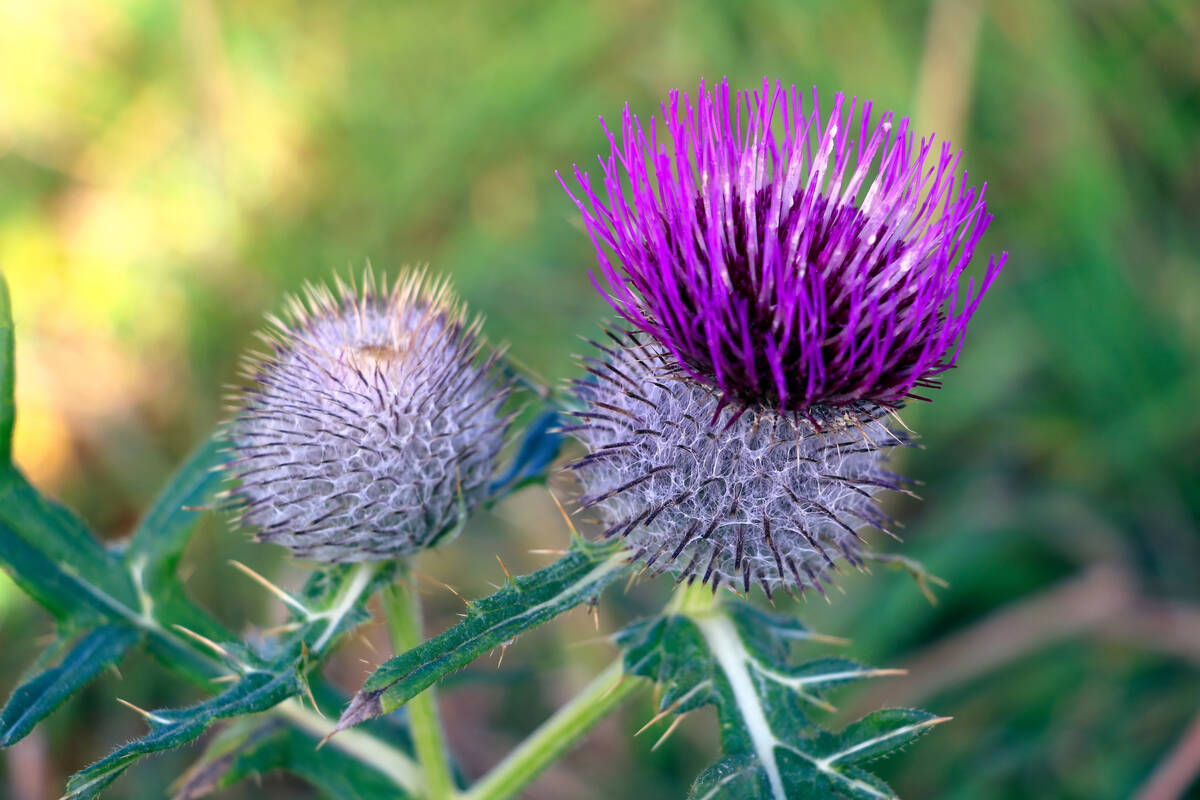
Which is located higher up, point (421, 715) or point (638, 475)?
point (638, 475)

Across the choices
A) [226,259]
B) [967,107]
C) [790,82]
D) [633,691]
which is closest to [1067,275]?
[967,107]

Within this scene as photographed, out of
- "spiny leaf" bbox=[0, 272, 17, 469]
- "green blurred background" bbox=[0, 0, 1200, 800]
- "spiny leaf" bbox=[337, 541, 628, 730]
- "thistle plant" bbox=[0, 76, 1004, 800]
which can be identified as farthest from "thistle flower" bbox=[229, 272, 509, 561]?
"green blurred background" bbox=[0, 0, 1200, 800]

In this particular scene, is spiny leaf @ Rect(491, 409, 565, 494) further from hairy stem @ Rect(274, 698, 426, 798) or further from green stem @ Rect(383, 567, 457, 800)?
hairy stem @ Rect(274, 698, 426, 798)

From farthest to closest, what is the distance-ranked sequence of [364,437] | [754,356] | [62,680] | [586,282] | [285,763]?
[586,282]
[285,763]
[364,437]
[62,680]
[754,356]

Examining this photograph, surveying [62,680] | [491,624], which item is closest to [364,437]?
[491,624]

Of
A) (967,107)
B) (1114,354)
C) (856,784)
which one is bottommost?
(856,784)

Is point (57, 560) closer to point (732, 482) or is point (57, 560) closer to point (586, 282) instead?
point (732, 482)

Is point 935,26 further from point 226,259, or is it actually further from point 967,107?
point 226,259
